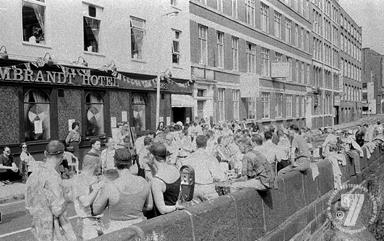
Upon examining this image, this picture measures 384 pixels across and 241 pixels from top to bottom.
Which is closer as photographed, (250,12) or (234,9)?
(234,9)

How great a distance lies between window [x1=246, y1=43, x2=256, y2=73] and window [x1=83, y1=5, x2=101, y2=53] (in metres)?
16.7

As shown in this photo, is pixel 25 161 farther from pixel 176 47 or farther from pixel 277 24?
pixel 277 24

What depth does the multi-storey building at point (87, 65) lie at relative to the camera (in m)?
15.5

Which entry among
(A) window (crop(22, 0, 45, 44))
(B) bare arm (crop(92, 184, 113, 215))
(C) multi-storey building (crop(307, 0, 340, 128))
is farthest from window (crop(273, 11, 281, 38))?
(B) bare arm (crop(92, 184, 113, 215))

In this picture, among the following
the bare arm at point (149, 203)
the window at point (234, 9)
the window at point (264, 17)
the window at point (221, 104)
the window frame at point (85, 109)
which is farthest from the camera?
Answer: the window at point (264, 17)

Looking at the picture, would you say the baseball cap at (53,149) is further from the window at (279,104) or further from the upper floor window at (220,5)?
the window at (279,104)

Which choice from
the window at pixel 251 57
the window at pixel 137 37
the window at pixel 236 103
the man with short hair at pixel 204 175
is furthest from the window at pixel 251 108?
the man with short hair at pixel 204 175

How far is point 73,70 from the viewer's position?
17609 mm

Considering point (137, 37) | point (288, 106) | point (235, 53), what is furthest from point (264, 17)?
point (137, 37)

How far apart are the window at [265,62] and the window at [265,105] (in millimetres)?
1794

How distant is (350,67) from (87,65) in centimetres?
6628

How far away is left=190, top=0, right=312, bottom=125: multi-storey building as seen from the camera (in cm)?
2752

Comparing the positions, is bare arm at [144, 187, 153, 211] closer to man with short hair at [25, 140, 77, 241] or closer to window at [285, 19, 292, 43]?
man with short hair at [25, 140, 77, 241]

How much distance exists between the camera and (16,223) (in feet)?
31.8
